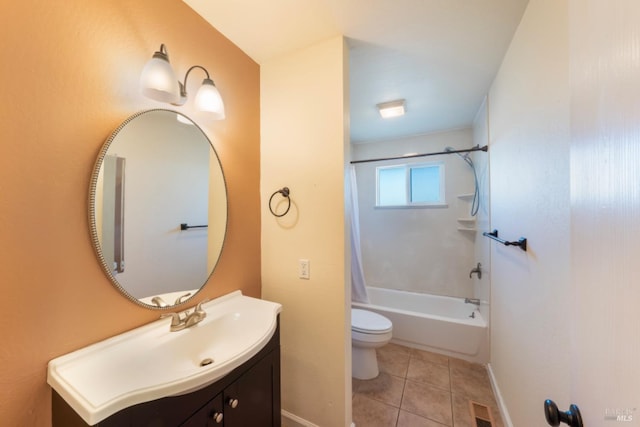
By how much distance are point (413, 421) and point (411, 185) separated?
245 centimetres

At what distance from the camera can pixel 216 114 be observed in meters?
1.16

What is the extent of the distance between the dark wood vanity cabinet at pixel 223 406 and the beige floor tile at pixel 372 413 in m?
0.77

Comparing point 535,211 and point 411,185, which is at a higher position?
point 411,185

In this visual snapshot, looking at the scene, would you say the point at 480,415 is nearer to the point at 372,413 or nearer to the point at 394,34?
the point at 372,413

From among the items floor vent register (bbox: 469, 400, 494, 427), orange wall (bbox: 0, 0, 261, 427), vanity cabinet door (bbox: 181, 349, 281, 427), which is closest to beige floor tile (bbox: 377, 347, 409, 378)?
floor vent register (bbox: 469, 400, 494, 427)

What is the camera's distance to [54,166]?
743 millimetres

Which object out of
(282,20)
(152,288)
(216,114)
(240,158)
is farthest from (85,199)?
(282,20)

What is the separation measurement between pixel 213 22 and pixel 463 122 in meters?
2.62

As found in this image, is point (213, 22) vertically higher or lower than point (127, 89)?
higher

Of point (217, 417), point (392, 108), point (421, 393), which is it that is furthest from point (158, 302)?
point (392, 108)

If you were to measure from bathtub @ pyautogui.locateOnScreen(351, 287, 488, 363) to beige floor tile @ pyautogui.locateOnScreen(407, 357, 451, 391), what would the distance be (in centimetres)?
21

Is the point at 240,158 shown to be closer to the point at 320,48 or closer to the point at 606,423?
the point at 320,48

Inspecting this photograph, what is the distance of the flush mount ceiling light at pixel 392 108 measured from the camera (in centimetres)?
214

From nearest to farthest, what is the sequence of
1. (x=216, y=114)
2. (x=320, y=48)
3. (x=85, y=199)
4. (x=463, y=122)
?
1. (x=85, y=199)
2. (x=216, y=114)
3. (x=320, y=48)
4. (x=463, y=122)
